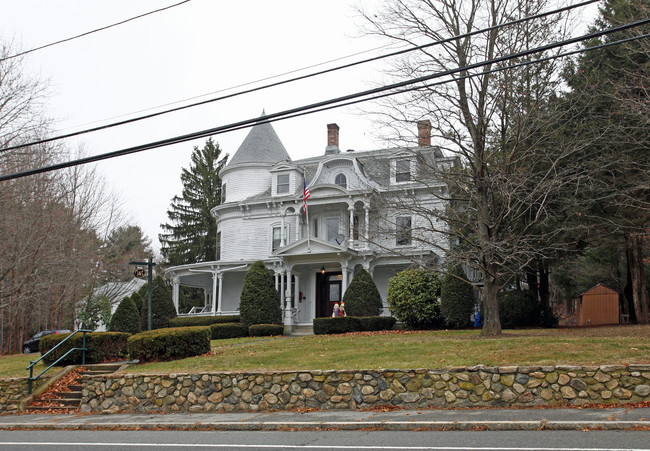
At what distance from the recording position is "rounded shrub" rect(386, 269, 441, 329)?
26.1 m

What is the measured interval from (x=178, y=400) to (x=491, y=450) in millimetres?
8504

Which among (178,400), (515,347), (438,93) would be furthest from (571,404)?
(438,93)

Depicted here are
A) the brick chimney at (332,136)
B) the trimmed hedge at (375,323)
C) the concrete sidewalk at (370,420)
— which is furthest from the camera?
the brick chimney at (332,136)

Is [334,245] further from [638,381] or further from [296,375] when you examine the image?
[638,381]

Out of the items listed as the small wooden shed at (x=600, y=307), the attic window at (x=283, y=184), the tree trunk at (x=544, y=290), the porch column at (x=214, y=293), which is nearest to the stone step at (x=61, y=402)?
the porch column at (x=214, y=293)

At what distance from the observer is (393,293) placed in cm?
2686

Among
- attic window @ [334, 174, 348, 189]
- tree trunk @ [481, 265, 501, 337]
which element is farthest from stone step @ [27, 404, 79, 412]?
attic window @ [334, 174, 348, 189]

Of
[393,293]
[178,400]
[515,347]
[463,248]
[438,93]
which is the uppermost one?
[438,93]

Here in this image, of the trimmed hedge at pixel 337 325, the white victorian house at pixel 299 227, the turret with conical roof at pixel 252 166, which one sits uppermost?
the turret with conical roof at pixel 252 166

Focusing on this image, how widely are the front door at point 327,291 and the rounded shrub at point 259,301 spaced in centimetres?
354

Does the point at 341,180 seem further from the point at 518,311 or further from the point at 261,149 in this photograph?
the point at 518,311

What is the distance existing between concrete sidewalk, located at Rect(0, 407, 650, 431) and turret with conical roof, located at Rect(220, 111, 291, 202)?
79.0ft

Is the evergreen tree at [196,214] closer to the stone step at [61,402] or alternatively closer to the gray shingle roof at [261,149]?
the gray shingle roof at [261,149]

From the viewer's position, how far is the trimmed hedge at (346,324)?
2536 cm
